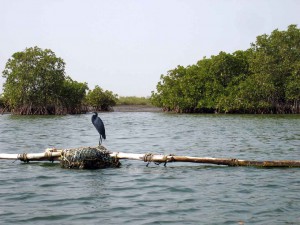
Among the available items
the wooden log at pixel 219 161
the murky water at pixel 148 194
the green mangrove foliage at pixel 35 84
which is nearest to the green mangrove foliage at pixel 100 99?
the green mangrove foliage at pixel 35 84

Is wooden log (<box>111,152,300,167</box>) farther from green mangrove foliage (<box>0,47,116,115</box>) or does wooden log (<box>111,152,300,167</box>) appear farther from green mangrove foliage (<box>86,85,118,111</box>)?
green mangrove foliage (<box>86,85,118,111</box>)

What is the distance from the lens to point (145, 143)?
22.0 meters

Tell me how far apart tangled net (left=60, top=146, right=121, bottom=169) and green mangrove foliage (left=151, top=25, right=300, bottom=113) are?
129ft

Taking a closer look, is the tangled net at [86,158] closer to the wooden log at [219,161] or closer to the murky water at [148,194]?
the murky water at [148,194]

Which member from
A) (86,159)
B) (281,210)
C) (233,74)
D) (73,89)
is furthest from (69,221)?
(73,89)

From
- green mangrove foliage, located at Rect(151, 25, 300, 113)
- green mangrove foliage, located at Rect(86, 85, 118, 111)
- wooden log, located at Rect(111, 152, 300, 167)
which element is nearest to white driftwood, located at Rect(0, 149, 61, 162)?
wooden log, located at Rect(111, 152, 300, 167)

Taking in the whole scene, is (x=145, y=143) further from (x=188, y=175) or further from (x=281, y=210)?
(x=281, y=210)

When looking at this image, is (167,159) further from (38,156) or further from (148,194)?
(38,156)

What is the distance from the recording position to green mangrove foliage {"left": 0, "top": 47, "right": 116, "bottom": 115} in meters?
56.0

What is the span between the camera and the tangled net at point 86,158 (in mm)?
12945

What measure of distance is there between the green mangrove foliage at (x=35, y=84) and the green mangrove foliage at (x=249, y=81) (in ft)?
47.0

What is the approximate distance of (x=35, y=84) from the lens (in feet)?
189

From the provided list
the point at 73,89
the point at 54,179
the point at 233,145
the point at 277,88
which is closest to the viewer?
the point at 54,179

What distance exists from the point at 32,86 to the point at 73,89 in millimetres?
6614
